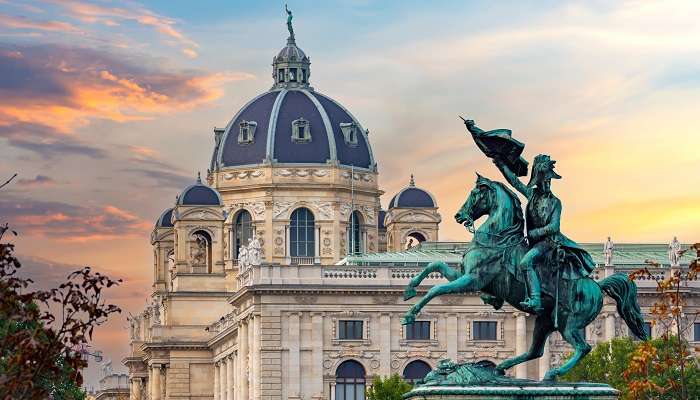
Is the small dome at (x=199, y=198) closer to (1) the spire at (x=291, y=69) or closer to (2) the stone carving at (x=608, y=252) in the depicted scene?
(1) the spire at (x=291, y=69)

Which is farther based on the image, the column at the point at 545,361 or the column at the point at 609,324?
the column at the point at 609,324

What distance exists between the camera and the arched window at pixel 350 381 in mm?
152250

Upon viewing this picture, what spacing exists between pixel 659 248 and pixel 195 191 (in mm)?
35829

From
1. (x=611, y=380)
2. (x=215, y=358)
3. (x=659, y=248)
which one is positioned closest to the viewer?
(x=611, y=380)

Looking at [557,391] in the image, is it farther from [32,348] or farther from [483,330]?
[483,330]

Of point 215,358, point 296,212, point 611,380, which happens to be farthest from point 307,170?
point 611,380

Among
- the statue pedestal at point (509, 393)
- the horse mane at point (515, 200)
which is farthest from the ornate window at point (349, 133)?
the statue pedestal at point (509, 393)

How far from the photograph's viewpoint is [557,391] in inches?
1852

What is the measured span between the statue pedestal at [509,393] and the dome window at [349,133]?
139703 mm

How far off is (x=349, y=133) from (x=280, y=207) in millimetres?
9182

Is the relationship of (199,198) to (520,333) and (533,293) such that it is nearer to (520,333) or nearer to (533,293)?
(520,333)

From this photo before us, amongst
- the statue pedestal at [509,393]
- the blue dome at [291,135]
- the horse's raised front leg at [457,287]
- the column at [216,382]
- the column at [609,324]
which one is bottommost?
A: the statue pedestal at [509,393]

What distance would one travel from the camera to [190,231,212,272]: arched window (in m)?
182

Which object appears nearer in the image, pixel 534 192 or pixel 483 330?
pixel 534 192
